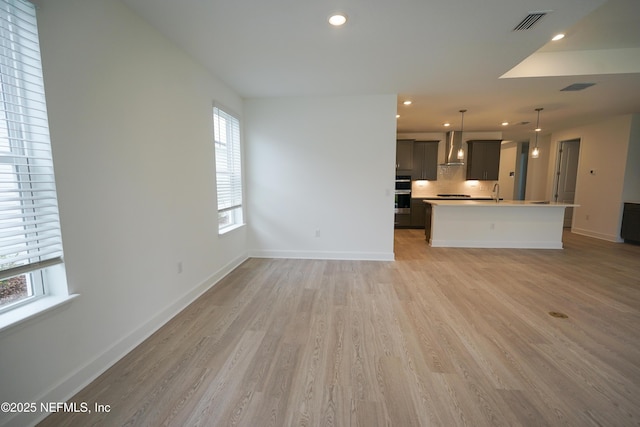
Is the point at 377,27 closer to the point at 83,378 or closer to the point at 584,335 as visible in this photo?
the point at 584,335

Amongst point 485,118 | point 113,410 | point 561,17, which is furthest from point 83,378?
point 485,118

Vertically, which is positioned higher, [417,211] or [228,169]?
[228,169]

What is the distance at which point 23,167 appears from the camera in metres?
1.43

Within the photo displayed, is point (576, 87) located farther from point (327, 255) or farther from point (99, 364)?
point (99, 364)

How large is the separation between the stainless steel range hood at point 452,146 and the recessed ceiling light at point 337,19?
5.50 metres

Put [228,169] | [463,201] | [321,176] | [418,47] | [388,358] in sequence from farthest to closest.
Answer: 1. [463,201]
2. [321,176]
3. [228,169]
4. [418,47]
5. [388,358]

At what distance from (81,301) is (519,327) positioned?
11.3ft

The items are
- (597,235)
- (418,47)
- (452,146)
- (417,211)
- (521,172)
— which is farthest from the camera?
(521,172)

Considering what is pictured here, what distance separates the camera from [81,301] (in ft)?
5.49

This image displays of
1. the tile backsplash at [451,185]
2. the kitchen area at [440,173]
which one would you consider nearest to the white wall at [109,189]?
the kitchen area at [440,173]

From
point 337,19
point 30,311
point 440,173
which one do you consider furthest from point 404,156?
point 30,311

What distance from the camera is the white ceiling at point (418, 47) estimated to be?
2033 millimetres

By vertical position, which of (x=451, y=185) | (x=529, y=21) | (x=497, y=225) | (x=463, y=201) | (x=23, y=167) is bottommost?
(x=497, y=225)

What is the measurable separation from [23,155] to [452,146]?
298 inches
